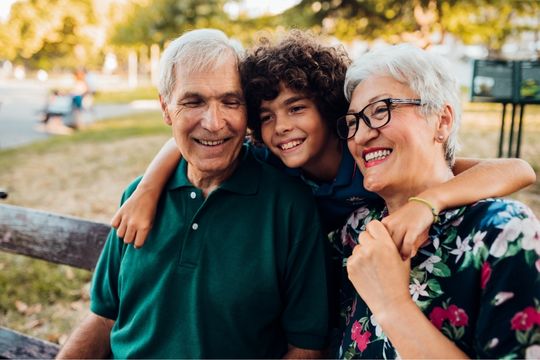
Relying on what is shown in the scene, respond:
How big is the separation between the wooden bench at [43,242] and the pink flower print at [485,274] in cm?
185

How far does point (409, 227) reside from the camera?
155 centimetres

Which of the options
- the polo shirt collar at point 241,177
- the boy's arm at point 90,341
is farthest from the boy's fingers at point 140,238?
the boy's arm at point 90,341

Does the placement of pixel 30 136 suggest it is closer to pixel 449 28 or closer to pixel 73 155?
pixel 73 155

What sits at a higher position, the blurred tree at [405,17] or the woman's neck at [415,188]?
the blurred tree at [405,17]

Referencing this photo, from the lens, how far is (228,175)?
2.19m

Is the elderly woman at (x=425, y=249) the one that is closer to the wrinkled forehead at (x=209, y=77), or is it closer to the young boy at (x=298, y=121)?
the young boy at (x=298, y=121)

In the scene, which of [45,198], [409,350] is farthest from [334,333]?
[45,198]

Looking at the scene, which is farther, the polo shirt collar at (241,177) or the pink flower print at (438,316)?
the polo shirt collar at (241,177)

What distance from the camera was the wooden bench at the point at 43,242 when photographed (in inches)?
102

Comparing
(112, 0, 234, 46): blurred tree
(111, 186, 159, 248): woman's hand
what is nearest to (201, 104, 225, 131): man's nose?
(111, 186, 159, 248): woman's hand

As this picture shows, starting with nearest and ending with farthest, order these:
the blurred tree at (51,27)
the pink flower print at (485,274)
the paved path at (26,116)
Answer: the pink flower print at (485,274)
the paved path at (26,116)
the blurred tree at (51,27)

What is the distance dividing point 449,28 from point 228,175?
11.3 metres

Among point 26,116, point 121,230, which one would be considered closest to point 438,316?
point 121,230

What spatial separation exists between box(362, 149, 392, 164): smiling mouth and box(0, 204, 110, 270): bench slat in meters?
1.46
